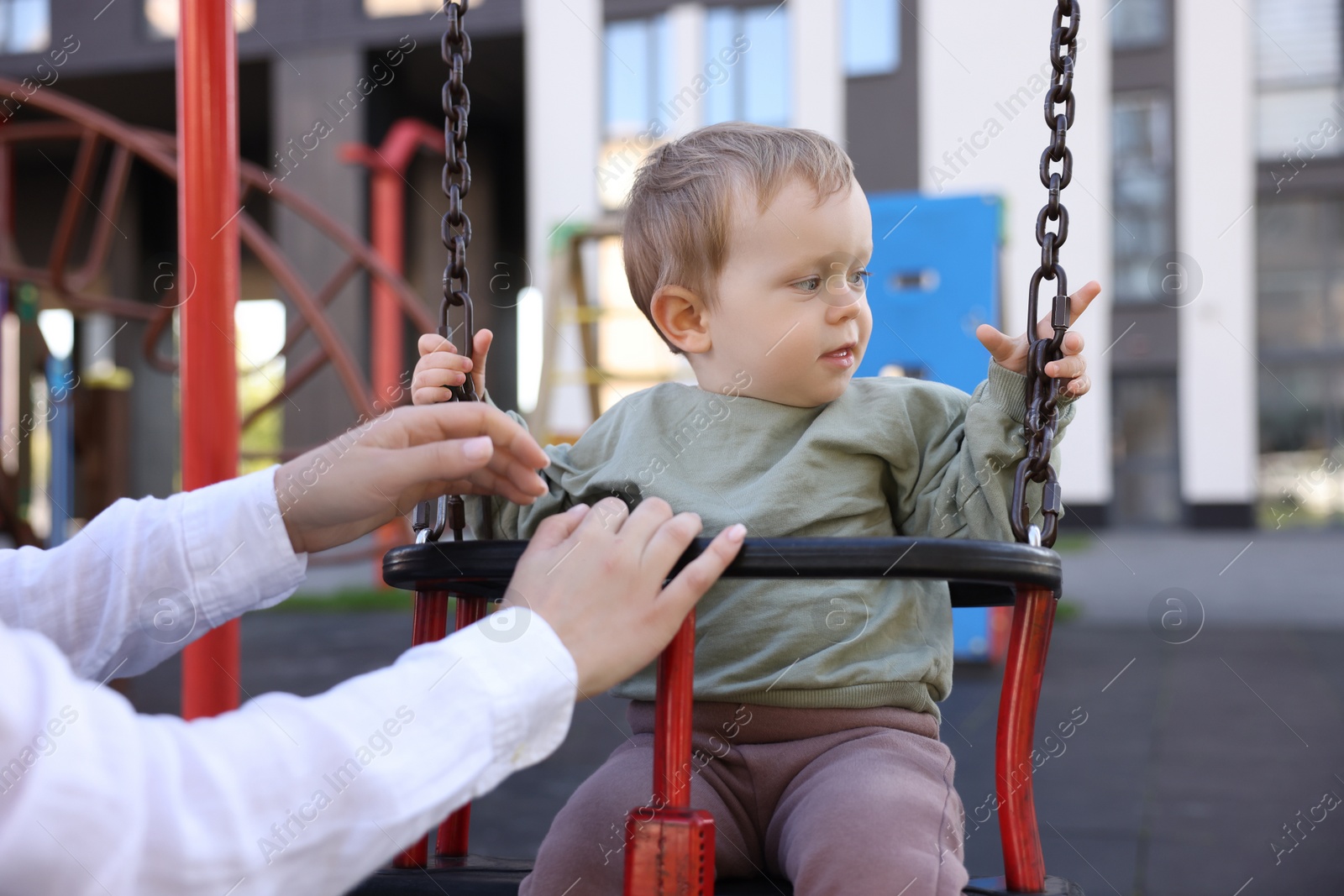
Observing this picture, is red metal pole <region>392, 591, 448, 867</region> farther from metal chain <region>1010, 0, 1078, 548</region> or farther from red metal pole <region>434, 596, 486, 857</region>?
metal chain <region>1010, 0, 1078, 548</region>

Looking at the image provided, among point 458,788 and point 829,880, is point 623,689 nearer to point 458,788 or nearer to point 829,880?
point 829,880

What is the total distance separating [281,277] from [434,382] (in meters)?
3.44

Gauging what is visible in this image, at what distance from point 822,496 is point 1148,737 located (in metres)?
2.30

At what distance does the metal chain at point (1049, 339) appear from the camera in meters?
0.96

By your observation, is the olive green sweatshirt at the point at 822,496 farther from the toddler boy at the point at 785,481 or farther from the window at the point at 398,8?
the window at the point at 398,8

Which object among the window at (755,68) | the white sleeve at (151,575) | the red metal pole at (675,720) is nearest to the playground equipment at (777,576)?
the red metal pole at (675,720)

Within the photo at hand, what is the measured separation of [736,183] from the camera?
46.6 inches

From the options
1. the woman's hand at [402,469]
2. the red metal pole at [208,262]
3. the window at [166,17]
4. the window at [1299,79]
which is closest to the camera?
the woman's hand at [402,469]

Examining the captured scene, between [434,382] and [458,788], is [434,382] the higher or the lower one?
the higher one

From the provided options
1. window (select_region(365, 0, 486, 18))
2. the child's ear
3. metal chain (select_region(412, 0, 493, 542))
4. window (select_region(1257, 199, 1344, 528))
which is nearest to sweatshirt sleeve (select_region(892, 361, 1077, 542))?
the child's ear

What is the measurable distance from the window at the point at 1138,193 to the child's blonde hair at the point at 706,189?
9.87 m

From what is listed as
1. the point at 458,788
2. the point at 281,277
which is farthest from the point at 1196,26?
the point at 458,788

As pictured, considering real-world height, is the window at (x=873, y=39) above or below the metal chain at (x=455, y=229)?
above

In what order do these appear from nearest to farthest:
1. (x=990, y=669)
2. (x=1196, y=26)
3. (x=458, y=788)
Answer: (x=458, y=788)
(x=990, y=669)
(x=1196, y=26)
